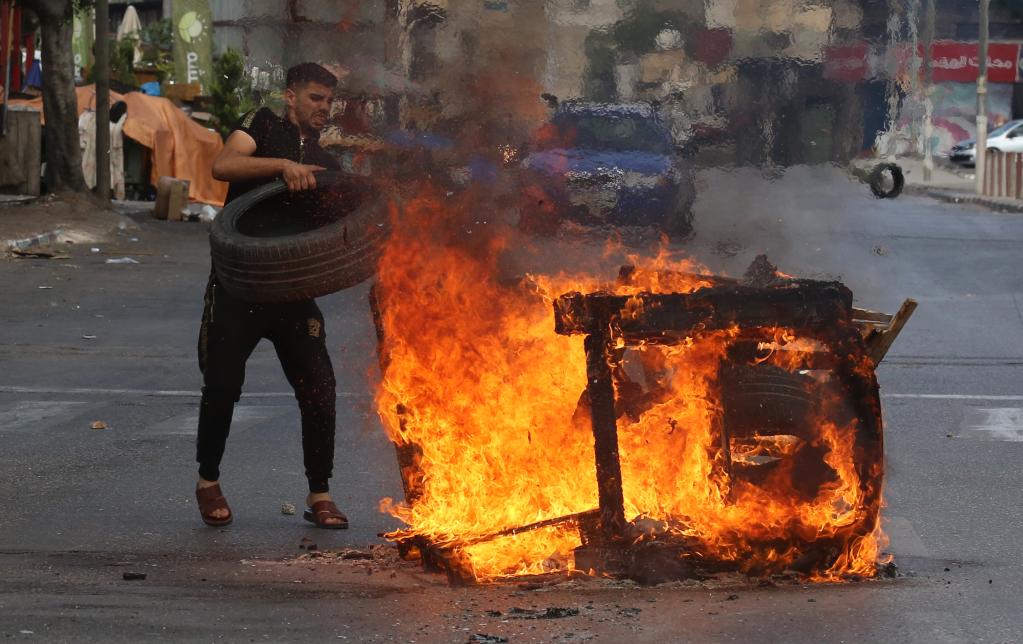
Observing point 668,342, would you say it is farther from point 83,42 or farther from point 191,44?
point 83,42

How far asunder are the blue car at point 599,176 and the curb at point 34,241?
1375cm

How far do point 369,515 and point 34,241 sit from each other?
15076 millimetres

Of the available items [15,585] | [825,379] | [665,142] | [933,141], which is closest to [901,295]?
[933,141]

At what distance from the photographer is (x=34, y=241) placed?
2070cm

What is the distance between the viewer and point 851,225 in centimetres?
677

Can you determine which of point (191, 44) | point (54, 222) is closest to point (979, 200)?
point (191, 44)

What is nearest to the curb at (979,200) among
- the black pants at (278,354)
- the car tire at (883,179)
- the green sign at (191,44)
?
the green sign at (191,44)

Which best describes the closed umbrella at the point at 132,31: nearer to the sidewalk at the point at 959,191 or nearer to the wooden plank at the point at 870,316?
the sidewalk at the point at 959,191

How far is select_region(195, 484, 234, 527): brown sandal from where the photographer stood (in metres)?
6.58

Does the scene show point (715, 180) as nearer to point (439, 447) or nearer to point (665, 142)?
point (665, 142)

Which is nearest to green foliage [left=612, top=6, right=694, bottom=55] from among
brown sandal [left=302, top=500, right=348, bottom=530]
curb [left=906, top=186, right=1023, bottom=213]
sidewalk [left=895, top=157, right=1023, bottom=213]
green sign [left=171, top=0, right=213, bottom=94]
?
brown sandal [left=302, top=500, right=348, bottom=530]

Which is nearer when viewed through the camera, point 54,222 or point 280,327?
point 280,327

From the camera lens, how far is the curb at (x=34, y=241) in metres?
20.0

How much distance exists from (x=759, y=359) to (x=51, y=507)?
10.8 feet
